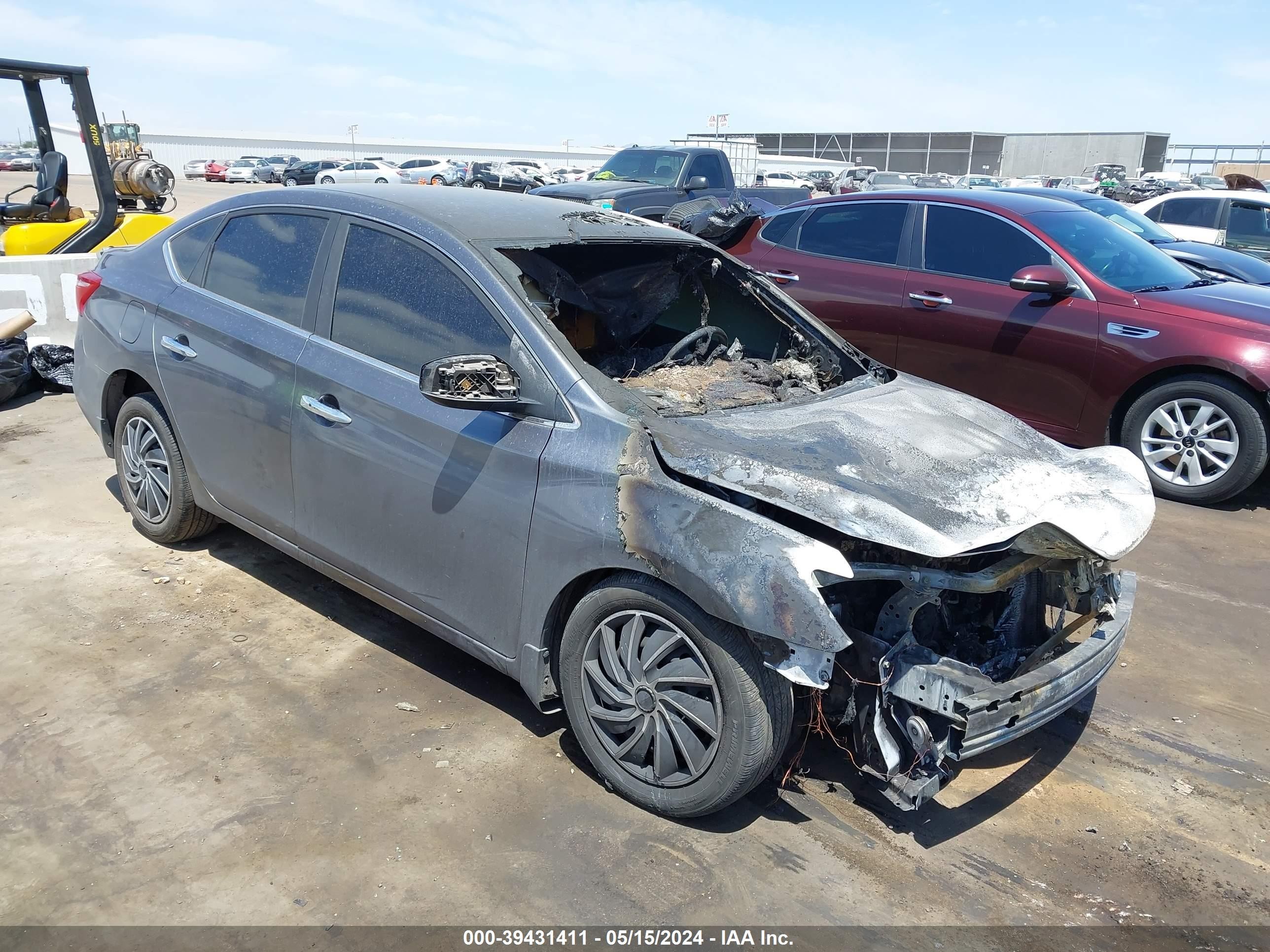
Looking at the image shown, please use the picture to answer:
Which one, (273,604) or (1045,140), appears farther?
(1045,140)

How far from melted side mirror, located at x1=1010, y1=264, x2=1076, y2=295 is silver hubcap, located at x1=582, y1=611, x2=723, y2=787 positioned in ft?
13.9

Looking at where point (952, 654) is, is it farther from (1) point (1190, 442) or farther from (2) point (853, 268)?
(2) point (853, 268)

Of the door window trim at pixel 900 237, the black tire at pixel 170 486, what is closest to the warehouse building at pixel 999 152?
the door window trim at pixel 900 237

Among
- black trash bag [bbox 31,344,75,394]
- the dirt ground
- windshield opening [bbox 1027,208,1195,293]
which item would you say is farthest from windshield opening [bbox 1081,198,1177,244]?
black trash bag [bbox 31,344,75,394]

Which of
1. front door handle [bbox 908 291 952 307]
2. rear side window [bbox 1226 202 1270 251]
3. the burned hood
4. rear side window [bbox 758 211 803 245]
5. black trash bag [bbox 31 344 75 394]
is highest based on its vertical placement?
rear side window [bbox 758 211 803 245]

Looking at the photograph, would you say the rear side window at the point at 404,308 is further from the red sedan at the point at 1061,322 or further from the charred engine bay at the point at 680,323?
the red sedan at the point at 1061,322

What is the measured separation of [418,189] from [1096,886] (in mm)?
3469

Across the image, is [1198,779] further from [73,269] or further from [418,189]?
[73,269]

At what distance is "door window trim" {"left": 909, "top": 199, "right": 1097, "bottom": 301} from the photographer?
6.00m

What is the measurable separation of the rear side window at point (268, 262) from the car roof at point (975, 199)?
4.40 m

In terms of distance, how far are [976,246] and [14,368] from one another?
274 inches

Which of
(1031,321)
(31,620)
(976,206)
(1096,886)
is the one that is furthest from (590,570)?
(976,206)

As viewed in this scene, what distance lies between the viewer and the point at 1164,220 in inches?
523

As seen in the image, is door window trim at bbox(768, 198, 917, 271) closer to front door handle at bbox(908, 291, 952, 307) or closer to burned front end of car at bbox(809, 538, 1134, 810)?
front door handle at bbox(908, 291, 952, 307)
